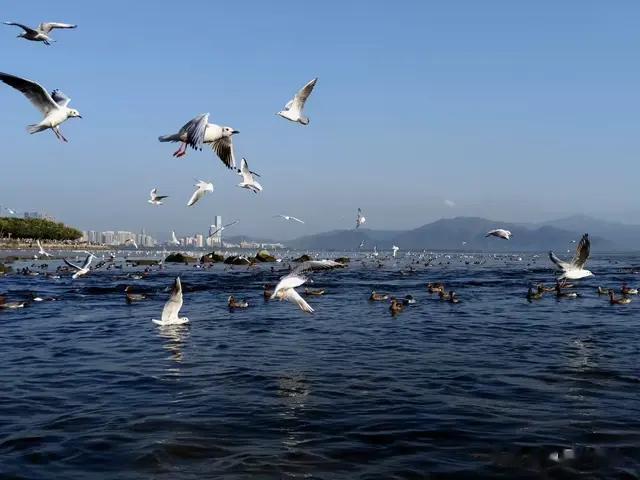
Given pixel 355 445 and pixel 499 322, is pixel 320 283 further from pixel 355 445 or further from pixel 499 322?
pixel 355 445

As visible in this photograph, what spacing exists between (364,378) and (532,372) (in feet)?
12.1

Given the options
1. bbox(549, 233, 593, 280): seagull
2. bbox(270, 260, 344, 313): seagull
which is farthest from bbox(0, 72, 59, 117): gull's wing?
bbox(549, 233, 593, 280): seagull

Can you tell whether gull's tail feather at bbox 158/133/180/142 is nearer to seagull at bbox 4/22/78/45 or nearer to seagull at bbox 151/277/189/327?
seagull at bbox 4/22/78/45

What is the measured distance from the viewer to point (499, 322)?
903 inches

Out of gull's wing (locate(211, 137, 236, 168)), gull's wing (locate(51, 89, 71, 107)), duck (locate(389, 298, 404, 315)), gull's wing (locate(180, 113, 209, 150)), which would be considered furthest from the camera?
duck (locate(389, 298, 404, 315))

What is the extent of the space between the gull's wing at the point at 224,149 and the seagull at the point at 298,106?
293 centimetres

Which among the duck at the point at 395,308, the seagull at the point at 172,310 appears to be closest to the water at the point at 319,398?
the seagull at the point at 172,310

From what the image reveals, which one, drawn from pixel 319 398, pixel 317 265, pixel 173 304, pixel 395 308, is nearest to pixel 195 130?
pixel 317 265

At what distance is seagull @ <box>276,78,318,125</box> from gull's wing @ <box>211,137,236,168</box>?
293 centimetres

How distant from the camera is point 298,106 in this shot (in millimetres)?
16625

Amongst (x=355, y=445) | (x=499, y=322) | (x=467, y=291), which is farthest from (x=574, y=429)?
(x=467, y=291)

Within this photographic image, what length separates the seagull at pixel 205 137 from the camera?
435 inches

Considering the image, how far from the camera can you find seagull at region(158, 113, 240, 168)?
1105 cm

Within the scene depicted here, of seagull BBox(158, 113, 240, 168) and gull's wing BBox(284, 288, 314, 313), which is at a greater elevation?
seagull BBox(158, 113, 240, 168)
